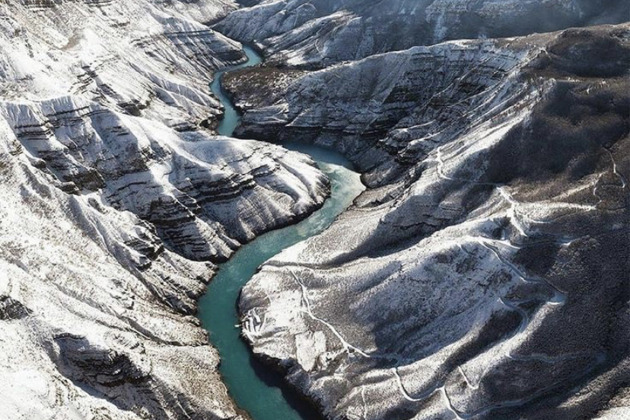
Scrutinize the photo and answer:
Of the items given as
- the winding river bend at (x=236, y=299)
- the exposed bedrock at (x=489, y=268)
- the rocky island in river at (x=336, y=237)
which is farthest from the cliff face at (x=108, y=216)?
the exposed bedrock at (x=489, y=268)

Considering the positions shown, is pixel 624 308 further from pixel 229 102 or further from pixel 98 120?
pixel 229 102

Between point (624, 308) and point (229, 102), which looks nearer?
point (624, 308)

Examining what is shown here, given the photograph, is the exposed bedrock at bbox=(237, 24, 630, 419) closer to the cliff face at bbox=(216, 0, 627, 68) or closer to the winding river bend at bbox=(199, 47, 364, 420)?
the winding river bend at bbox=(199, 47, 364, 420)

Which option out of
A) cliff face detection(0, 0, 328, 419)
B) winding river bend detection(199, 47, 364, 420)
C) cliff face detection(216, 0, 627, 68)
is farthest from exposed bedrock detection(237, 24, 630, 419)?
cliff face detection(216, 0, 627, 68)

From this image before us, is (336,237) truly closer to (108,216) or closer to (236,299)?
(236,299)

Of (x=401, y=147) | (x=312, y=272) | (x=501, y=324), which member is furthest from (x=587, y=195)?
(x=401, y=147)

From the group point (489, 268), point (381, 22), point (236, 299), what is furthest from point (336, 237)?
point (381, 22)
